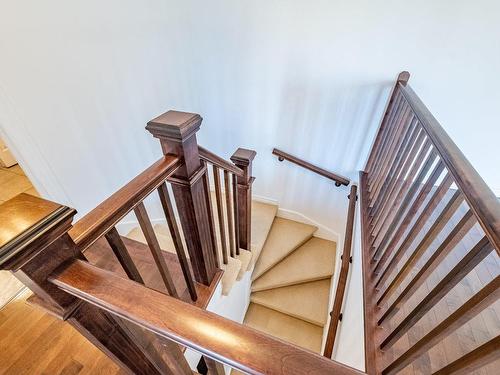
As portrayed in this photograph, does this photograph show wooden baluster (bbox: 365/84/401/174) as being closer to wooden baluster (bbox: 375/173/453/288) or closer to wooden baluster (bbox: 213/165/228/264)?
wooden baluster (bbox: 375/173/453/288)

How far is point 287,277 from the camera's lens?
2521mm

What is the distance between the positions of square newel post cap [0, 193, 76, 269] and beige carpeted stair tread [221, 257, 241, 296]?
128 cm

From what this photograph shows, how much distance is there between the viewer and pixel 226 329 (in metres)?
0.46

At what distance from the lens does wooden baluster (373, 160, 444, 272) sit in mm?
962

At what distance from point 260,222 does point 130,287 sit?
2258mm

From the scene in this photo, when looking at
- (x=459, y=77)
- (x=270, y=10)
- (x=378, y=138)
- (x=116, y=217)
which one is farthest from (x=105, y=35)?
(x=459, y=77)

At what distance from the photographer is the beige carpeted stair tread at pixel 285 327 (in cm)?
232

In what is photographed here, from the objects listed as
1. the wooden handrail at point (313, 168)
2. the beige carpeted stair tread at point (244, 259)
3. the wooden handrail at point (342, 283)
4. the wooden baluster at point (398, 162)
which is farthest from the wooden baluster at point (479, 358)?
the wooden handrail at point (313, 168)

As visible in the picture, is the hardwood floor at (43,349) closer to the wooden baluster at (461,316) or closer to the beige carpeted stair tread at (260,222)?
the beige carpeted stair tread at (260,222)

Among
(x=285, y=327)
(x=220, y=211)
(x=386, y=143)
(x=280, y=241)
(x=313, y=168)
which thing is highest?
(x=386, y=143)

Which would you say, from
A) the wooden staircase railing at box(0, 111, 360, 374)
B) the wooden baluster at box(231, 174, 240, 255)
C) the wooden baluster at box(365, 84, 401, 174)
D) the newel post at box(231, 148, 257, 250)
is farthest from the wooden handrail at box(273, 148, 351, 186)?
the wooden staircase railing at box(0, 111, 360, 374)

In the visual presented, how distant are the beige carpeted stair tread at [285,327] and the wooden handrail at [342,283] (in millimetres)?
784

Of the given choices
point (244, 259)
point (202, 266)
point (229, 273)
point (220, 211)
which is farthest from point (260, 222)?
point (202, 266)

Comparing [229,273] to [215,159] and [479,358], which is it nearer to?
[215,159]
